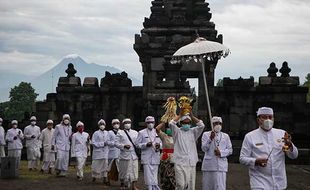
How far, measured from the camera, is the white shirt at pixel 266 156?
8844 mm

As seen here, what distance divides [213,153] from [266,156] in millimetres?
3318

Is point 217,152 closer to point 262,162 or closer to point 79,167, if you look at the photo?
point 262,162

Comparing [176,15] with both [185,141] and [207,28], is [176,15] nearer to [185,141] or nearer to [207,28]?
[207,28]

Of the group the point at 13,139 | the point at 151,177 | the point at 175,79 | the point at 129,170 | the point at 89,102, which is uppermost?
the point at 175,79

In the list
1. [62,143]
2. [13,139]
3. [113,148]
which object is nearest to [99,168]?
[113,148]

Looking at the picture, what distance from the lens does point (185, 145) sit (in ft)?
39.1

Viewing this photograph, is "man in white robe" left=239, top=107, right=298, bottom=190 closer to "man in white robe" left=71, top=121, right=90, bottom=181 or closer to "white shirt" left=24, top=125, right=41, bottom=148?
"man in white robe" left=71, top=121, right=90, bottom=181

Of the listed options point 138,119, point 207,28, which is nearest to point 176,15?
point 207,28

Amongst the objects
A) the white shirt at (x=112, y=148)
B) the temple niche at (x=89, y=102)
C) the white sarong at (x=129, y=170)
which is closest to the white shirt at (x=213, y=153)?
the white sarong at (x=129, y=170)

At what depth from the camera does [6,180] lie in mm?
18438

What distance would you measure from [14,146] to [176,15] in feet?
28.8

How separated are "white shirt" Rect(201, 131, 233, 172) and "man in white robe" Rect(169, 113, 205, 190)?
319mm

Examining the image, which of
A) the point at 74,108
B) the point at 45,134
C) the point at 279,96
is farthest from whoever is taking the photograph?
the point at 74,108

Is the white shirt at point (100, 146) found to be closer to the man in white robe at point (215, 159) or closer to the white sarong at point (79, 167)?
the white sarong at point (79, 167)
